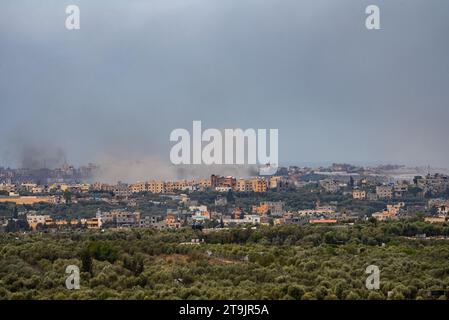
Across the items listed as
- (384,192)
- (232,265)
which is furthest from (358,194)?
(232,265)

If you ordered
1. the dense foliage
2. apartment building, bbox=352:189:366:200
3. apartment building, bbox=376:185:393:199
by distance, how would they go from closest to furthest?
the dense foliage, apartment building, bbox=376:185:393:199, apartment building, bbox=352:189:366:200

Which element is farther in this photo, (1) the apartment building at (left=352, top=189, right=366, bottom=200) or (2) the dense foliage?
(1) the apartment building at (left=352, top=189, right=366, bottom=200)

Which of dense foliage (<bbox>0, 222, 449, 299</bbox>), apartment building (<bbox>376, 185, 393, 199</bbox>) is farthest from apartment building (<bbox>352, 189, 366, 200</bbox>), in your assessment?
dense foliage (<bbox>0, 222, 449, 299</bbox>)

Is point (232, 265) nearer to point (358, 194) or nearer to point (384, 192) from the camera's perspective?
point (358, 194)

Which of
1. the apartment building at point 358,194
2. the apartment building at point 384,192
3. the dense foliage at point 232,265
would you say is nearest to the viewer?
the dense foliage at point 232,265

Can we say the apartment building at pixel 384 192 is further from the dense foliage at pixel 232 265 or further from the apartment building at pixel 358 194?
the dense foliage at pixel 232 265

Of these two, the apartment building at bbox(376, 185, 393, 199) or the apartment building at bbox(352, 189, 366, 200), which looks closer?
the apartment building at bbox(376, 185, 393, 199)

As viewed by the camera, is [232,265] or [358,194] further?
[358,194]

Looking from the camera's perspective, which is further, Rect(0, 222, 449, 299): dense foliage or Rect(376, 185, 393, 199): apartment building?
Rect(376, 185, 393, 199): apartment building

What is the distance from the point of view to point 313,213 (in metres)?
31.1

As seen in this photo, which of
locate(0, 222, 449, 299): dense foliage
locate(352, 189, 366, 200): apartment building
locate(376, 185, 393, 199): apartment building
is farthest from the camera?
locate(352, 189, 366, 200): apartment building

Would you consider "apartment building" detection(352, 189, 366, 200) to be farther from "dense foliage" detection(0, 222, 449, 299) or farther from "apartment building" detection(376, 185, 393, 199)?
"dense foliage" detection(0, 222, 449, 299)

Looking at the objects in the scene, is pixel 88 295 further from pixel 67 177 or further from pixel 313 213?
pixel 67 177

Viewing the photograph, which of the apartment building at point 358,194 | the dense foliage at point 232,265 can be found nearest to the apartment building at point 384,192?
the apartment building at point 358,194
